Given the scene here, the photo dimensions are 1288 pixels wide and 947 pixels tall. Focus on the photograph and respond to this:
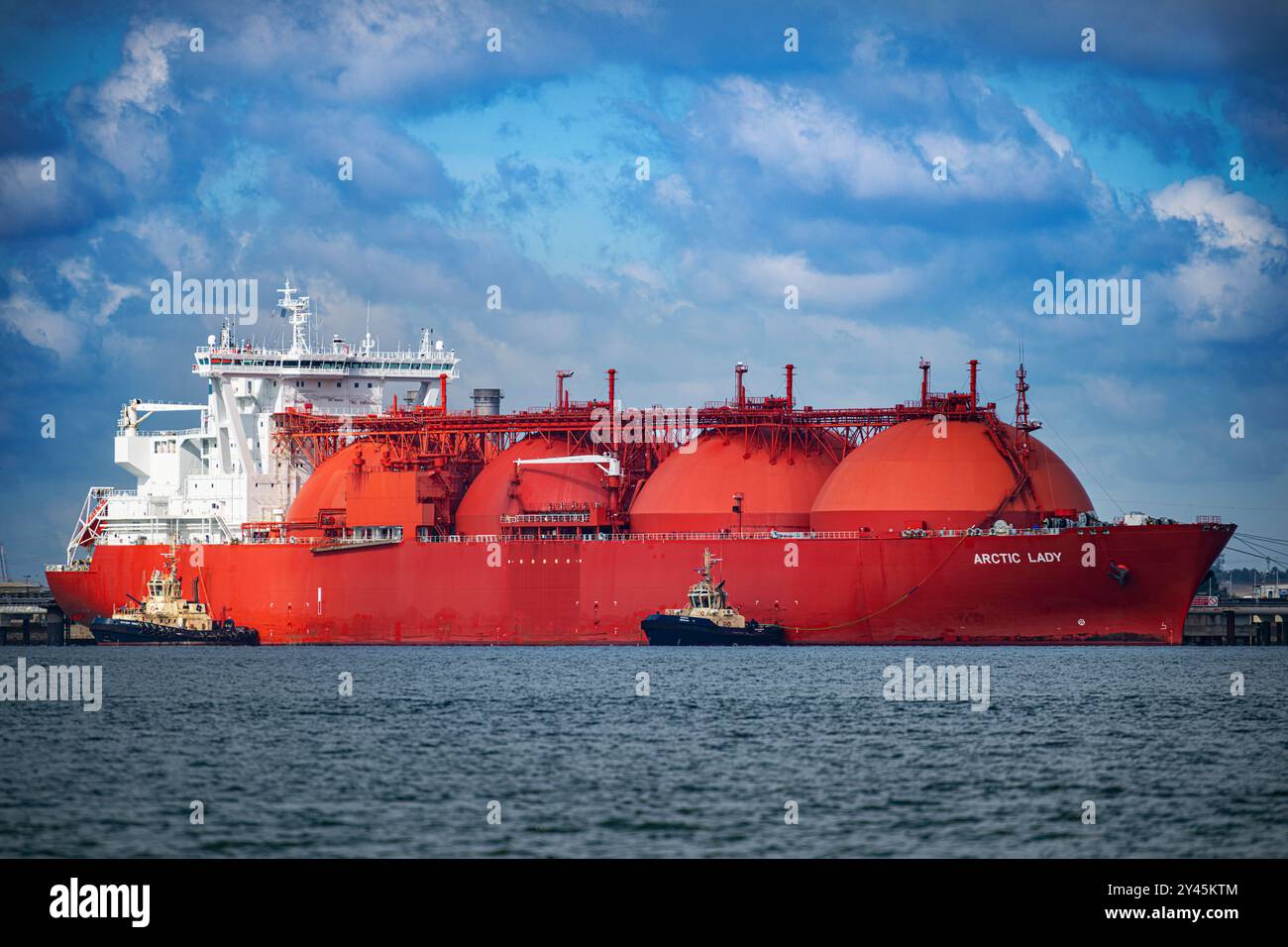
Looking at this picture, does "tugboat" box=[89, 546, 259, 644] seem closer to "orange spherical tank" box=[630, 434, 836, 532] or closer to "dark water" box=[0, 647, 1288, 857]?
"dark water" box=[0, 647, 1288, 857]

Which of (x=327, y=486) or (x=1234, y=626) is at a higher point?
(x=327, y=486)

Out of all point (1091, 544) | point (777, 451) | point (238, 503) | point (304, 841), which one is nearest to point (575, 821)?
point (304, 841)

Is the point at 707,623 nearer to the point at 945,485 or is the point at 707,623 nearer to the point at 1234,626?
the point at 945,485

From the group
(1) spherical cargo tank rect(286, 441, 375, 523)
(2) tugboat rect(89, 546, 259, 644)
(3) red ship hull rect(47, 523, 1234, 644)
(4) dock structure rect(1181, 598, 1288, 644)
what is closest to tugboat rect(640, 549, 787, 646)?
(3) red ship hull rect(47, 523, 1234, 644)

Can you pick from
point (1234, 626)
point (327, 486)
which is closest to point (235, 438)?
point (327, 486)
